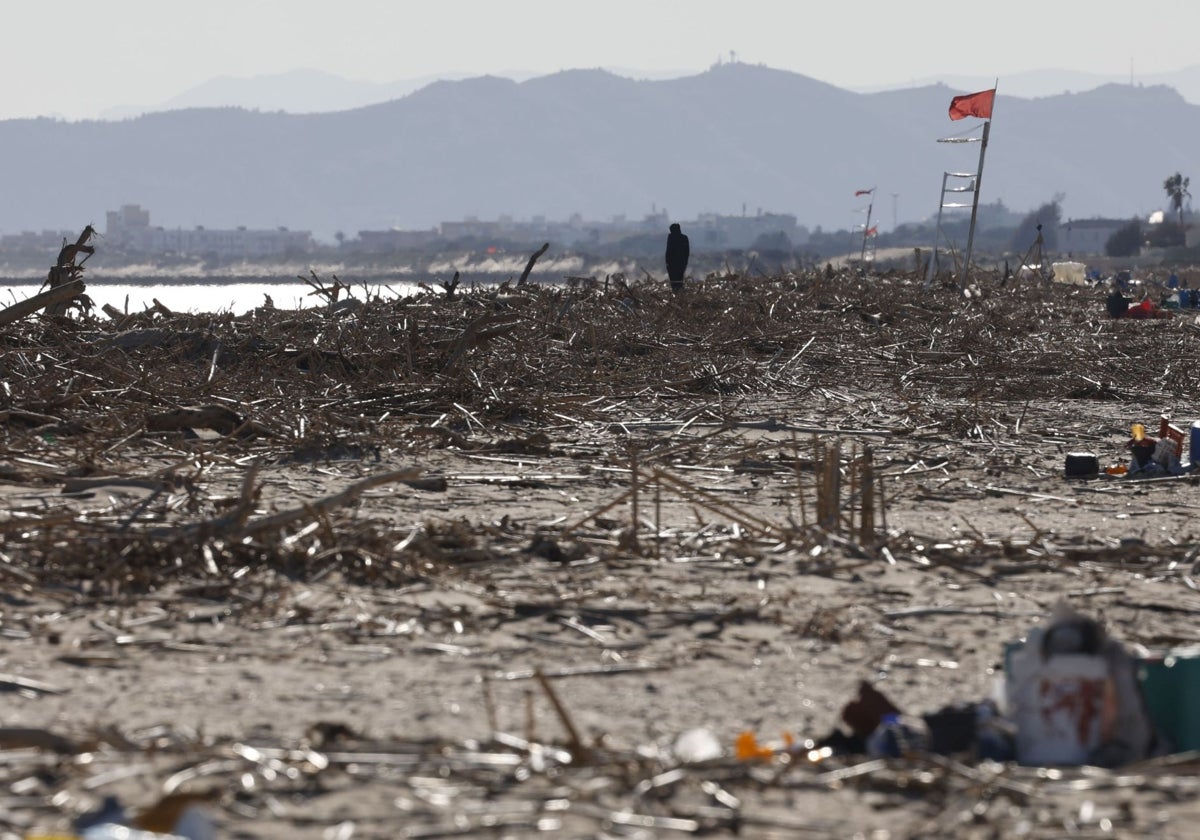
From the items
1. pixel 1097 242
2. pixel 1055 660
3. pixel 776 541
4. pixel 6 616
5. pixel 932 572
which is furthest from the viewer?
pixel 1097 242

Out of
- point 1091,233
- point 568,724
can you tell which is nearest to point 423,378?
point 568,724

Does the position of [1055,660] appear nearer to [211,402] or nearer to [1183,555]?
[1183,555]

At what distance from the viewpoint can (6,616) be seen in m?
4.74

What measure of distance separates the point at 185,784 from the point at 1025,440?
24.0ft

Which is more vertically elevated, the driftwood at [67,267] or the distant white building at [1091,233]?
the distant white building at [1091,233]

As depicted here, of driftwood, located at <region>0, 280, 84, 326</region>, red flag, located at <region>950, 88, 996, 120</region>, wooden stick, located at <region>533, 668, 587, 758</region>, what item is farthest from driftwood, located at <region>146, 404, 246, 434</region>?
red flag, located at <region>950, 88, 996, 120</region>

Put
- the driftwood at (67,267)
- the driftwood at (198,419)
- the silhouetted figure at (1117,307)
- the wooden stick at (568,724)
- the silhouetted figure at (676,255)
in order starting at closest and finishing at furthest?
the wooden stick at (568,724), the driftwood at (198,419), the driftwood at (67,267), the silhouetted figure at (676,255), the silhouetted figure at (1117,307)

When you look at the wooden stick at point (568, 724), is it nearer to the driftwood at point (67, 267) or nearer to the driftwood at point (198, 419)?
the driftwood at point (198, 419)

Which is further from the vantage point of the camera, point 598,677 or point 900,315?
point 900,315

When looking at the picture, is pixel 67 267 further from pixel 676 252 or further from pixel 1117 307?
pixel 1117 307

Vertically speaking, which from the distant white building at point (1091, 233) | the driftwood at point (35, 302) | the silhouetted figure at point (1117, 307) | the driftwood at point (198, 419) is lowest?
the driftwood at point (198, 419)

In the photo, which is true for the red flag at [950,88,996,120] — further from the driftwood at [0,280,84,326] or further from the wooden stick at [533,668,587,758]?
the wooden stick at [533,668,587,758]

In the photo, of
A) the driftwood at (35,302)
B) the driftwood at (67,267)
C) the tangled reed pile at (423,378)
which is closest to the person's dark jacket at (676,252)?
the tangled reed pile at (423,378)

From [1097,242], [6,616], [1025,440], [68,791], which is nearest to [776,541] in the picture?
[6,616]
